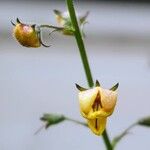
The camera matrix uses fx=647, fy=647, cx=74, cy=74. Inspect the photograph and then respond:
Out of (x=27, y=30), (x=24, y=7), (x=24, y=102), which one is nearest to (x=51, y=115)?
(x=27, y=30)

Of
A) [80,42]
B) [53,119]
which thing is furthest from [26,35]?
[53,119]

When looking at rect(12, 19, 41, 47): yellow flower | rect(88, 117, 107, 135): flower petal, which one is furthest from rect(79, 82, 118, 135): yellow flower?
rect(12, 19, 41, 47): yellow flower

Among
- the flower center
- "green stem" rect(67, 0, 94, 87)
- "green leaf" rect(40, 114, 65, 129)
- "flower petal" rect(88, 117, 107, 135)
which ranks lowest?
"flower petal" rect(88, 117, 107, 135)

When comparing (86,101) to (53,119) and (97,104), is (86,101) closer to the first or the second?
(97,104)

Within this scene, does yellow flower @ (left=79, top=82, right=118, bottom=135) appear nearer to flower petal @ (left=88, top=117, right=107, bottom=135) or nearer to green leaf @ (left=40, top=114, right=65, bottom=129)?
flower petal @ (left=88, top=117, right=107, bottom=135)

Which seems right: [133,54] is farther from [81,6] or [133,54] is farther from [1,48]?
[1,48]

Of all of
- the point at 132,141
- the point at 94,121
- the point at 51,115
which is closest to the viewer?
the point at 94,121

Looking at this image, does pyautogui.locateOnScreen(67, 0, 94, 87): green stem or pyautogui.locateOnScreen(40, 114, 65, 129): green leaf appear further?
pyautogui.locateOnScreen(40, 114, 65, 129): green leaf
